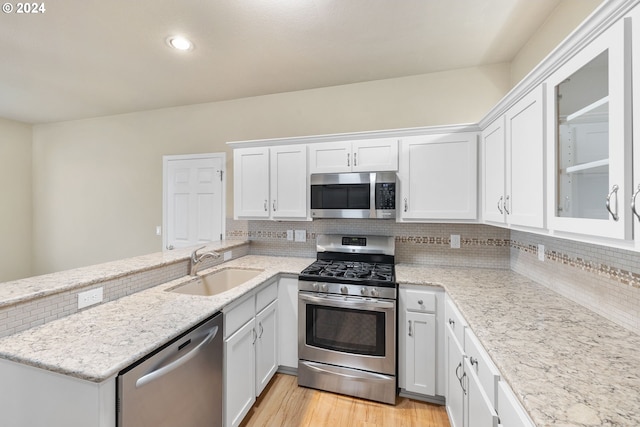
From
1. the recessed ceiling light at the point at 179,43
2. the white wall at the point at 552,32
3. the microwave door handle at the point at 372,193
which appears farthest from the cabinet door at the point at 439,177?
the recessed ceiling light at the point at 179,43

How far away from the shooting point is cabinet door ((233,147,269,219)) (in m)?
2.67

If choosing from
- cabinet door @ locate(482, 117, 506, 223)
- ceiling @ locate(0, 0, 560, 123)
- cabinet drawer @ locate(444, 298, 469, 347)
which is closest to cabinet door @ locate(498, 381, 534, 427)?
cabinet drawer @ locate(444, 298, 469, 347)

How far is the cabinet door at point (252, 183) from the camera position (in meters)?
2.67

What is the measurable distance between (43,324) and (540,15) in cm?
335

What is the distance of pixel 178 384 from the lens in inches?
48.9

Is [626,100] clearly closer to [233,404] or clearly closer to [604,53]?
[604,53]

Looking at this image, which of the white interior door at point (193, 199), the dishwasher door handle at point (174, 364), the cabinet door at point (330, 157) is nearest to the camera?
the dishwasher door handle at point (174, 364)

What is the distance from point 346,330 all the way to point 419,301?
0.60 meters

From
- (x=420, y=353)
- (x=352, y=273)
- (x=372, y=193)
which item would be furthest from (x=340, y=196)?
(x=420, y=353)

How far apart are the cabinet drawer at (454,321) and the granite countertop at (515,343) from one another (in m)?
0.07

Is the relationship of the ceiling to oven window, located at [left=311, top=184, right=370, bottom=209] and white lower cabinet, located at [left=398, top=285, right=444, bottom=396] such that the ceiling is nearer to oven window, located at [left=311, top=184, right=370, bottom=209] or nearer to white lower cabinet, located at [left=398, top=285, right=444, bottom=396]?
oven window, located at [left=311, top=184, right=370, bottom=209]

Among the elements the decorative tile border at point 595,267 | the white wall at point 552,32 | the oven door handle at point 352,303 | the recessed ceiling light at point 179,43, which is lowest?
the oven door handle at point 352,303

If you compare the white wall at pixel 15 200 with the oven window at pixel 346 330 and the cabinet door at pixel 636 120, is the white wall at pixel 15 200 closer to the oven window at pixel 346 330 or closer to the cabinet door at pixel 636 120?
the oven window at pixel 346 330

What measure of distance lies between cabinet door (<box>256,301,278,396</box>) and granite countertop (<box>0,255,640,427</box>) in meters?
0.43
